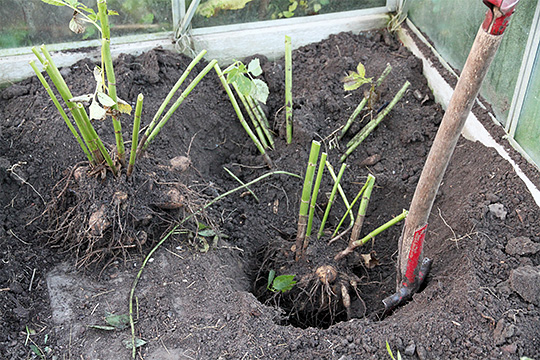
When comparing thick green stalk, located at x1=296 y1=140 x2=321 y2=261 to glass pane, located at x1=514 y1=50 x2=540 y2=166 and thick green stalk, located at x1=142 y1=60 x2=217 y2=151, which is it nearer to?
thick green stalk, located at x1=142 y1=60 x2=217 y2=151

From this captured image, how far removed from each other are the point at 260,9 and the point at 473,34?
1.03m

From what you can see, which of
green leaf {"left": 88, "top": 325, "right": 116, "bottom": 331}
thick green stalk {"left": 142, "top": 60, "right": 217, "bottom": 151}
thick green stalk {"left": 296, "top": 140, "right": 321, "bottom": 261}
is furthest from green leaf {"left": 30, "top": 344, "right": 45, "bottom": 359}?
thick green stalk {"left": 296, "top": 140, "right": 321, "bottom": 261}

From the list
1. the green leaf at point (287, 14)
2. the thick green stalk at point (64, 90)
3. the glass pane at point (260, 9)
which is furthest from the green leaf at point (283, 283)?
the green leaf at point (287, 14)

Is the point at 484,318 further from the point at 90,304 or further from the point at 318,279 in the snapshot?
the point at 90,304

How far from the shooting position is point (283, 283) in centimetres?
187

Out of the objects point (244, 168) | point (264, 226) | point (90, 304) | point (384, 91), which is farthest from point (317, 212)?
point (90, 304)

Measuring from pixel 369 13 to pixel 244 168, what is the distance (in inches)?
48.1

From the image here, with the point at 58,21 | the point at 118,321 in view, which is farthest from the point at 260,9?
the point at 118,321

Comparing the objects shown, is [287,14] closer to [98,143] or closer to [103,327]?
[98,143]

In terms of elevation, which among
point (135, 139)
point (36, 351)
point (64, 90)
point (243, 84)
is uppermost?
point (64, 90)

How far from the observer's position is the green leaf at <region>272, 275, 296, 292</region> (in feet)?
6.11

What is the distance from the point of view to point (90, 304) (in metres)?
1.74

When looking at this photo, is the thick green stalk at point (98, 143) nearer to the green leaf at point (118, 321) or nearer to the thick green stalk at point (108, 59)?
the thick green stalk at point (108, 59)

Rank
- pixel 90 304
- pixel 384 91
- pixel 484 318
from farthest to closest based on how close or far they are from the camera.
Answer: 1. pixel 384 91
2. pixel 90 304
3. pixel 484 318
